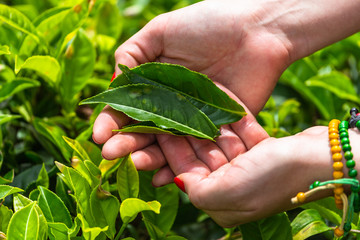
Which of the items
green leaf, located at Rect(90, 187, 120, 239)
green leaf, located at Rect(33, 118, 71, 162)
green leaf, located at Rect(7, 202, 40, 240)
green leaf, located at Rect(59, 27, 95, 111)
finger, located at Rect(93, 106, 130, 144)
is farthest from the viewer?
green leaf, located at Rect(59, 27, 95, 111)

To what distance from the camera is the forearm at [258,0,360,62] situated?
147 centimetres

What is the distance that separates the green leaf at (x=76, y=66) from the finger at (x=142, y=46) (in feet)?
0.46

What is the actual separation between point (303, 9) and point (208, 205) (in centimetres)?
84

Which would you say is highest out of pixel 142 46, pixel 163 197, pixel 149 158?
pixel 142 46

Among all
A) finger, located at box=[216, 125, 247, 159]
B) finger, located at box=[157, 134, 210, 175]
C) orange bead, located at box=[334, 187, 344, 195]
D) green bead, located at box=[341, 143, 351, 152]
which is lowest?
finger, located at box=[157, 134, 210, 175]

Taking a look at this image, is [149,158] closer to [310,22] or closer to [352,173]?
[352,173]

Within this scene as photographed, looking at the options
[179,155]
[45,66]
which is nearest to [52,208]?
[179,155]

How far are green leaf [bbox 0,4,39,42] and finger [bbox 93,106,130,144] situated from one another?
39cm

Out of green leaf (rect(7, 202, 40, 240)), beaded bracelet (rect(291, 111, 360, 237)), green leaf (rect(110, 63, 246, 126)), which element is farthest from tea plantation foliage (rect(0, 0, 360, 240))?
green leaf (rect(110, 63, 246, 126))

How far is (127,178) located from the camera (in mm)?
1059

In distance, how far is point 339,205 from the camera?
3.35ft

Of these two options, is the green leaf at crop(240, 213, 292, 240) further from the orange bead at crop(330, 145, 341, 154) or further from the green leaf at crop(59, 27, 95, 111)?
the green leaf at crop(59, 27, 95, 111)

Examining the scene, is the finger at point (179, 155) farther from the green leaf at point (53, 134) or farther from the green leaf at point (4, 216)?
the green leaf at point (4, 216)

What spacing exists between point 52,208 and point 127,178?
186mm
